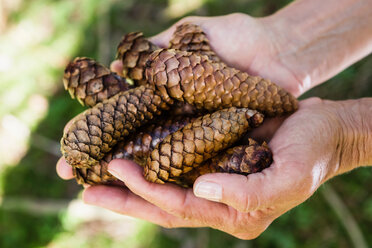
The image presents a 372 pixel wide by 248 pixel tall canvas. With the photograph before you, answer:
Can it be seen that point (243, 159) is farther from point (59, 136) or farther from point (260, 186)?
point (59, 136)

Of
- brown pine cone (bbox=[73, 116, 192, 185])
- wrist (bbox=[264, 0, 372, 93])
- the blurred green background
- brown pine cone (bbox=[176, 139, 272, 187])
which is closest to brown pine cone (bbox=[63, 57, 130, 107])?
brown pine cone (bbox=[73, 116, 192, 185])

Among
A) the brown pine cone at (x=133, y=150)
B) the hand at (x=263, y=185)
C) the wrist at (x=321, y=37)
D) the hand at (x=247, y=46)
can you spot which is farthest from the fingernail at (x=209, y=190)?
the wrist at (x=321, y=37)

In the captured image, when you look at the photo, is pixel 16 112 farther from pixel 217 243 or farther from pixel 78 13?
pixel 217 243

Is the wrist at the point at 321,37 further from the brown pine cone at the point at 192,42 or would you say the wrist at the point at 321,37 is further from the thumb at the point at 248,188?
the thumb at the point at 248,188

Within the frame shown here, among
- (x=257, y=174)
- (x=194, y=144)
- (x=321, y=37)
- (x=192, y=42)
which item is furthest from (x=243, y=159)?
(x=321, y=37)

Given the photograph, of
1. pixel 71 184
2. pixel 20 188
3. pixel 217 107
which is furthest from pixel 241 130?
pixel 20 188
